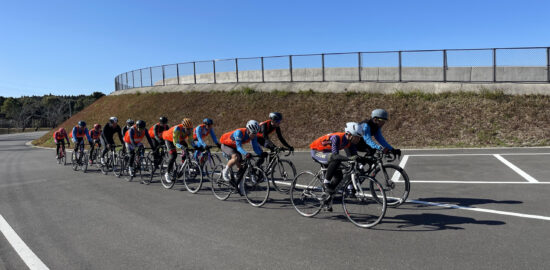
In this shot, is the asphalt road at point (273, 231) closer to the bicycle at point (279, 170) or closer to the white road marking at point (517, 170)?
the white road marking at point (517, 170)

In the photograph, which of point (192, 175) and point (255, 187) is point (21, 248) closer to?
point (255, 187)

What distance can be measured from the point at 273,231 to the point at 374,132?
112 inches

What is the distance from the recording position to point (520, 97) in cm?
1783

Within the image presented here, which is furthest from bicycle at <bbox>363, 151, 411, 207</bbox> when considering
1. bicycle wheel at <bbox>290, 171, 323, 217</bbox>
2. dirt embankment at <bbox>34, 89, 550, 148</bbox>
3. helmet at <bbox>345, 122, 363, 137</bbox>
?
dirt embankment at <bbox>34, 89, 550, 148</bbox>

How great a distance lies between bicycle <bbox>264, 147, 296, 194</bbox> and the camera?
762cm

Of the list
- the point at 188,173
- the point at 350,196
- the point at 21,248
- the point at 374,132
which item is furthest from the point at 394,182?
the point at 21,248

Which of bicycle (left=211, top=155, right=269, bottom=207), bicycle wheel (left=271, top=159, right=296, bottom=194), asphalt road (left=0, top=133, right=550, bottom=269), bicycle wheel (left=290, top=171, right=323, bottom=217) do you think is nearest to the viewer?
asphalt road (left=0, top=133, right=550, bottom=269)

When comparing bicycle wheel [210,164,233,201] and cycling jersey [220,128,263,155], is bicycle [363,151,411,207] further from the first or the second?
bicycle wheel [210,164,233,201]

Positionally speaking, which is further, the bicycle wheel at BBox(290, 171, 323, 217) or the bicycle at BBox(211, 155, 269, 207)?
the bicycle at BBox(211, 155, 269, 207)

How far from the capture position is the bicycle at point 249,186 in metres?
6.55

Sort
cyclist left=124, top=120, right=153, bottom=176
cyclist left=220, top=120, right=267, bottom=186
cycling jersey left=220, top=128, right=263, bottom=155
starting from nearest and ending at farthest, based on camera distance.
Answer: cyclist left=220, top=120, right=267, bottom=186
cycling jersey left=220, top=128, right=263, bottom=155
cyclist left=124, top=120, right=153, bottom=176

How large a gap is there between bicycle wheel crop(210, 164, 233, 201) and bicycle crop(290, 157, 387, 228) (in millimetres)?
1714

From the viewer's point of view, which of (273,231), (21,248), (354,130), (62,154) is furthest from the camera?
(62,154)

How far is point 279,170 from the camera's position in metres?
7.84
